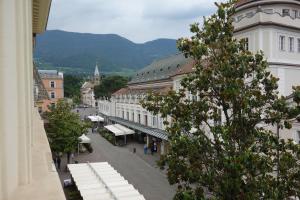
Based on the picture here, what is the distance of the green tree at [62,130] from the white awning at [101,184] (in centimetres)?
904

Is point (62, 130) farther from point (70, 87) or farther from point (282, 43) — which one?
point (70, 87)

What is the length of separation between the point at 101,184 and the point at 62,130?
15046 mm

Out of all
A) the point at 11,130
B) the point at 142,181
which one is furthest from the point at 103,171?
the point at 11,130

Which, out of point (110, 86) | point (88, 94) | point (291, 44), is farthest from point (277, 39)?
point (88, 94)

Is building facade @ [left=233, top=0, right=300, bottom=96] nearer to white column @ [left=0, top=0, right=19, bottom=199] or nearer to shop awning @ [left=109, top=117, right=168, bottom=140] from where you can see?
shop awning @ [left=109, top=117, right=168, bottom=140]

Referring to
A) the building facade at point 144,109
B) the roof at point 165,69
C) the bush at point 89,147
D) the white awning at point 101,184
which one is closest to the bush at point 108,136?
the building facade at point 144,109

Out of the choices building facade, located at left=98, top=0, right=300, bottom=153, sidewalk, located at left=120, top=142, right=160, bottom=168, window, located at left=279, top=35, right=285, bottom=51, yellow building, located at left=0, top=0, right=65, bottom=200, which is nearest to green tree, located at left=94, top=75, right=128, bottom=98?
sidewalk, located at left=120, top=142, right=160, bottom=168

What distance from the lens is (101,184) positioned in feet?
65.5

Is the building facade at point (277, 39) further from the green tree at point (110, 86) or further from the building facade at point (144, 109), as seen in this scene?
the green tree at point (110, 86)

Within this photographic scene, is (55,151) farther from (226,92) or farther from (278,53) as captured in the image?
(226,92)

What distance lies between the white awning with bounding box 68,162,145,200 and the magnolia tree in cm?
741

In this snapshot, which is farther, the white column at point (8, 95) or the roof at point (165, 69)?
the roof at point (165, 69)

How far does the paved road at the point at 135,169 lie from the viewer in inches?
1047

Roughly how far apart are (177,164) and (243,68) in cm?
320
